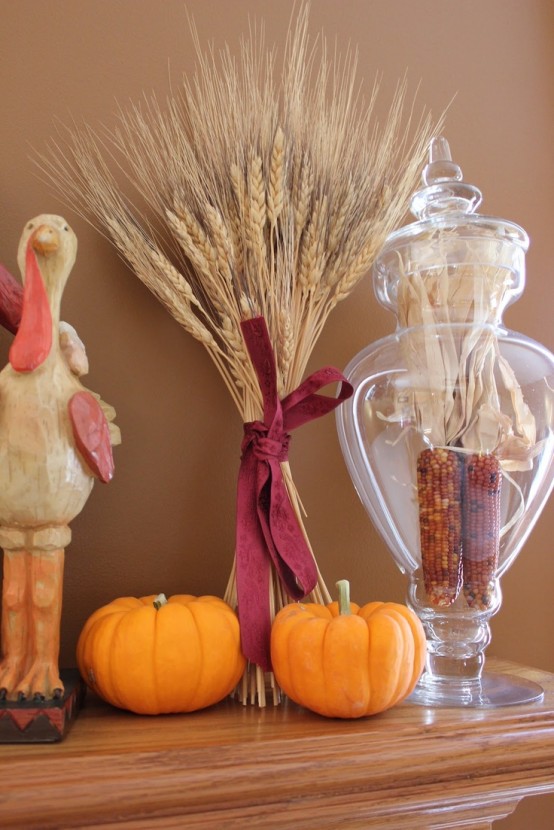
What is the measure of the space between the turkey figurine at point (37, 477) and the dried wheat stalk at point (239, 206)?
20cm

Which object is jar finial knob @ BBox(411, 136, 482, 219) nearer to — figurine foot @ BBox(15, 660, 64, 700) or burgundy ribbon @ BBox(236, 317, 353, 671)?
burgundy ribbon @ BBox(236, 317, 353, 671)

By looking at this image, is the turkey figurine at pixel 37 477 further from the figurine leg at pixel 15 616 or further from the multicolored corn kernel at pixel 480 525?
the multicolored corn kernel at pixel 480 525

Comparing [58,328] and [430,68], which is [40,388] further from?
[430,68]

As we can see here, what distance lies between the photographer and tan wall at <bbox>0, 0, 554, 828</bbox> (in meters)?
0.85

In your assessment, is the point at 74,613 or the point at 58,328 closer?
the point at 58,328

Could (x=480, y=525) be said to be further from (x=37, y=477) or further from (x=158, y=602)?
(x=37, y=477)

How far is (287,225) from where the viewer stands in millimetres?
824

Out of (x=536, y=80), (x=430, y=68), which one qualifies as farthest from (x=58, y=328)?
A: (x=536, y=80)

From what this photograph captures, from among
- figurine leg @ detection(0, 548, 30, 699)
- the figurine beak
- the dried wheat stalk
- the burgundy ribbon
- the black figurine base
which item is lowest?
the black figurine base

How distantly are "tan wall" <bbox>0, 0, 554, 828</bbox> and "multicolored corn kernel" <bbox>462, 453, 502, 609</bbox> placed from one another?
0.23 m

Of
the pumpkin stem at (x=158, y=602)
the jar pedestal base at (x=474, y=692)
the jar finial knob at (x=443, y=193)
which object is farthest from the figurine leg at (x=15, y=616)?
the jar finial knob at (x=443, y=193)

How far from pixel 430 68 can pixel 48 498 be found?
92 centimetres

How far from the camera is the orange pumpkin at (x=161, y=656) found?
2.11 feet

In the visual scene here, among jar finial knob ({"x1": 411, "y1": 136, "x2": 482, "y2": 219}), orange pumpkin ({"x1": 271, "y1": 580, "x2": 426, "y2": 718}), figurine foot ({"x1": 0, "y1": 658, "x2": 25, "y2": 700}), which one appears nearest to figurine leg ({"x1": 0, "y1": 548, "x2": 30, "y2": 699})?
figurine foot ({"x1": 0, "y1": 658, "x2": 25, "y2": 700})
